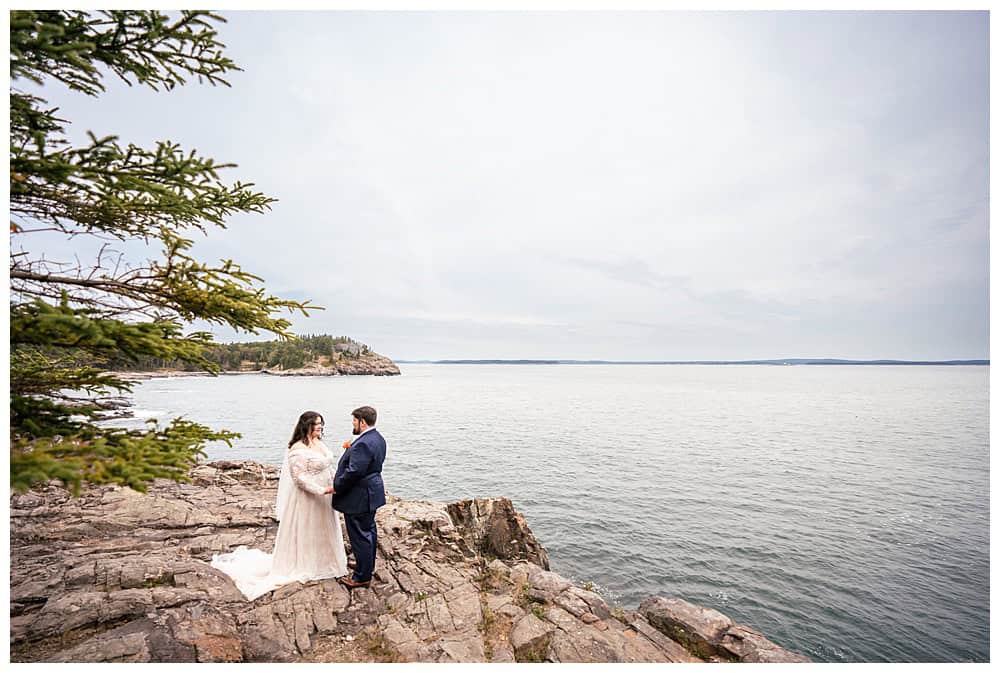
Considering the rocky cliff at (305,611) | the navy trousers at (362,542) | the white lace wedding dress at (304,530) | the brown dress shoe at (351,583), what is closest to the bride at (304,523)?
the white lace wedding dress at (304,530)

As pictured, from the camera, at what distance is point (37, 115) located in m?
3.81

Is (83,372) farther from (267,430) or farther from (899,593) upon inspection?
(267,430)

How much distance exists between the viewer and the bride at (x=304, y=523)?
19.0ft

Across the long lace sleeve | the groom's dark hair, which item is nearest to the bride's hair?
the long lace sleeve

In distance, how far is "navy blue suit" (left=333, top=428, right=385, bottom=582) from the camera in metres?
5.62

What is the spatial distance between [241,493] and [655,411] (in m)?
46.1

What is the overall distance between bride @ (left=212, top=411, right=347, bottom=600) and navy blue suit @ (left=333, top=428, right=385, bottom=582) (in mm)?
325

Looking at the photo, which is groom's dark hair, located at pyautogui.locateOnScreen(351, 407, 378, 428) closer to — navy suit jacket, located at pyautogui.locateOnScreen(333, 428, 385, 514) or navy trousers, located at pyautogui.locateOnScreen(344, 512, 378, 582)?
navy suit jacket, located at pyautogui.locateOnScreen(333, 428, 385, 514)

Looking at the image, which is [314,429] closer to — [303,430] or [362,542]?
[303,430]

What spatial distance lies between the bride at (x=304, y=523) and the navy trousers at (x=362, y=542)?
40cm

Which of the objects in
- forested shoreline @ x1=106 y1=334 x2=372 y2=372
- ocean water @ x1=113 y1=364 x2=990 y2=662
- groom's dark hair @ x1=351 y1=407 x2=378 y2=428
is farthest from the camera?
forested shoreline @ x1=106 y1=334 x2=372 y2=372

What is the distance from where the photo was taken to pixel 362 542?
18.8 feet

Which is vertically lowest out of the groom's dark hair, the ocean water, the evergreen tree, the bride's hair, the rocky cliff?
the ocean water

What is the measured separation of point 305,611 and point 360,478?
5.30ft
